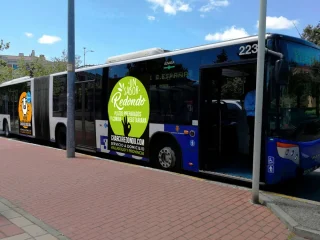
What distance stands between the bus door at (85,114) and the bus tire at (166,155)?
8.64 ft

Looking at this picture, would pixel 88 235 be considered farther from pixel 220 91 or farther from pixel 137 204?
pixel 220 91

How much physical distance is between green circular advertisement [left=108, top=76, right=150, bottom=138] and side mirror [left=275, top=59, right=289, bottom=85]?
11.5ft

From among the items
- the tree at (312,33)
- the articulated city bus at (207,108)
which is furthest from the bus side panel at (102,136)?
the tree at (312,33)

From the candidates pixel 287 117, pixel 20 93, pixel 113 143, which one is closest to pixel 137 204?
pixel 287 117

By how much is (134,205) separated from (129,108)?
3858 mm

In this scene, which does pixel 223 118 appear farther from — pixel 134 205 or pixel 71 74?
pixel 71 74

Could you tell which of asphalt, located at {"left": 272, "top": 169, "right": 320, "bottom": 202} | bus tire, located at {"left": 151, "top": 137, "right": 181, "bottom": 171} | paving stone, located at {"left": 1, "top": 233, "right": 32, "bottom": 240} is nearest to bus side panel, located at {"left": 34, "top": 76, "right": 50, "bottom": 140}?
bus tire, located at {"left": 151, "top": 137, "right": 181, "bottom": 171}

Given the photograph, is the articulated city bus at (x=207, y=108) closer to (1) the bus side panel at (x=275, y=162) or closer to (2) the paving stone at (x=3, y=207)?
(1) the bus side panel at (x=275, y=162)

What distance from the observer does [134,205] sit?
5.06 metres

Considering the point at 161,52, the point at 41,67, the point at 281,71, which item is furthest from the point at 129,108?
the point at 41,67

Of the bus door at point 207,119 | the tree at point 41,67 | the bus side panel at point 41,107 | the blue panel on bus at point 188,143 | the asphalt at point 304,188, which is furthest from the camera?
the tree at point 41,67

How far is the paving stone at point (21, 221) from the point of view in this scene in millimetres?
4289

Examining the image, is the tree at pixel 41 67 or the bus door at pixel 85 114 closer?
the bus door at pixel 85 114

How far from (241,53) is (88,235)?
4066 millimetres
